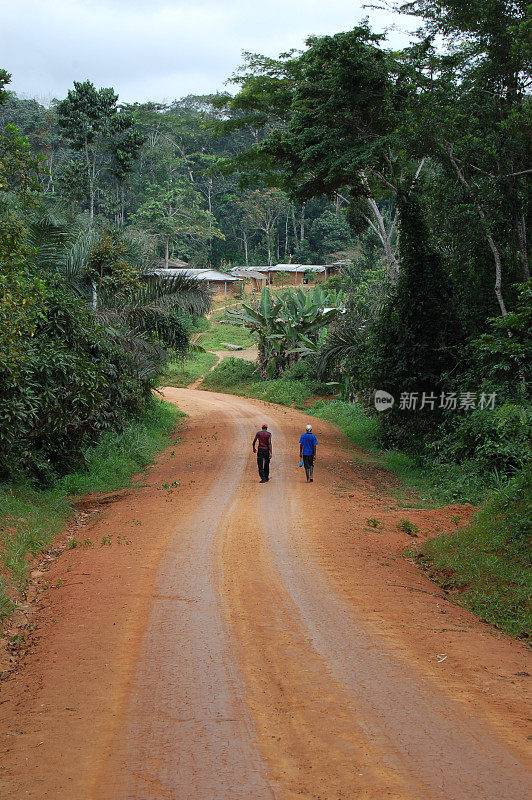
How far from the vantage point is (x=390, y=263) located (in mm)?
24281

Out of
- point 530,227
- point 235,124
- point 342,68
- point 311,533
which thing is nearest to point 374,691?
point 311,533

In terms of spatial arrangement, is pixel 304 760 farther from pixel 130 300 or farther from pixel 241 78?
pixel 241 78

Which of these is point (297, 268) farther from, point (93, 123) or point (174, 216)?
point (93, 123)

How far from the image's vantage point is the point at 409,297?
17.7 metres

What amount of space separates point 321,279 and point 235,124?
118ft

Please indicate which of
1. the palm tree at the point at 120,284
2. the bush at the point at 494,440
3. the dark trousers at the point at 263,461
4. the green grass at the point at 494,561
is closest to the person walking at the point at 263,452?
the dark trousers at the point at 263,461

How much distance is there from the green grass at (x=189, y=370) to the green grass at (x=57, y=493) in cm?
1412

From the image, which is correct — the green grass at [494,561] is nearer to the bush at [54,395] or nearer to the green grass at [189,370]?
the bush at [54,395]

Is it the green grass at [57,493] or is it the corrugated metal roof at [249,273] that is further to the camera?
the corrugated metal roof at [249,273]

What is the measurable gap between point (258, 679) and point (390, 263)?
20423 mm

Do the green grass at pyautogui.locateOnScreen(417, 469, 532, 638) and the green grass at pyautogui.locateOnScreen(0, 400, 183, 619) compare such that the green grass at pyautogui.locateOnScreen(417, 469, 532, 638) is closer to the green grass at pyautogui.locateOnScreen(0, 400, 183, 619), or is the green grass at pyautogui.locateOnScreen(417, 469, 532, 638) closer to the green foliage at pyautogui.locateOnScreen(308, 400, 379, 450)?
the green grass at pyautogui.locateOnScreen(0, 400, 183, 619)

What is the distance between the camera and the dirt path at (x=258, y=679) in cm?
434

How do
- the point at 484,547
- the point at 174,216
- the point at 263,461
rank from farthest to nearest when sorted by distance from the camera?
the point at 174,216 < the point at 263,461 < the point at 484,547

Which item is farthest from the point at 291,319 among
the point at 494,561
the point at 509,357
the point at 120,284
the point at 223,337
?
the point at 494,561
